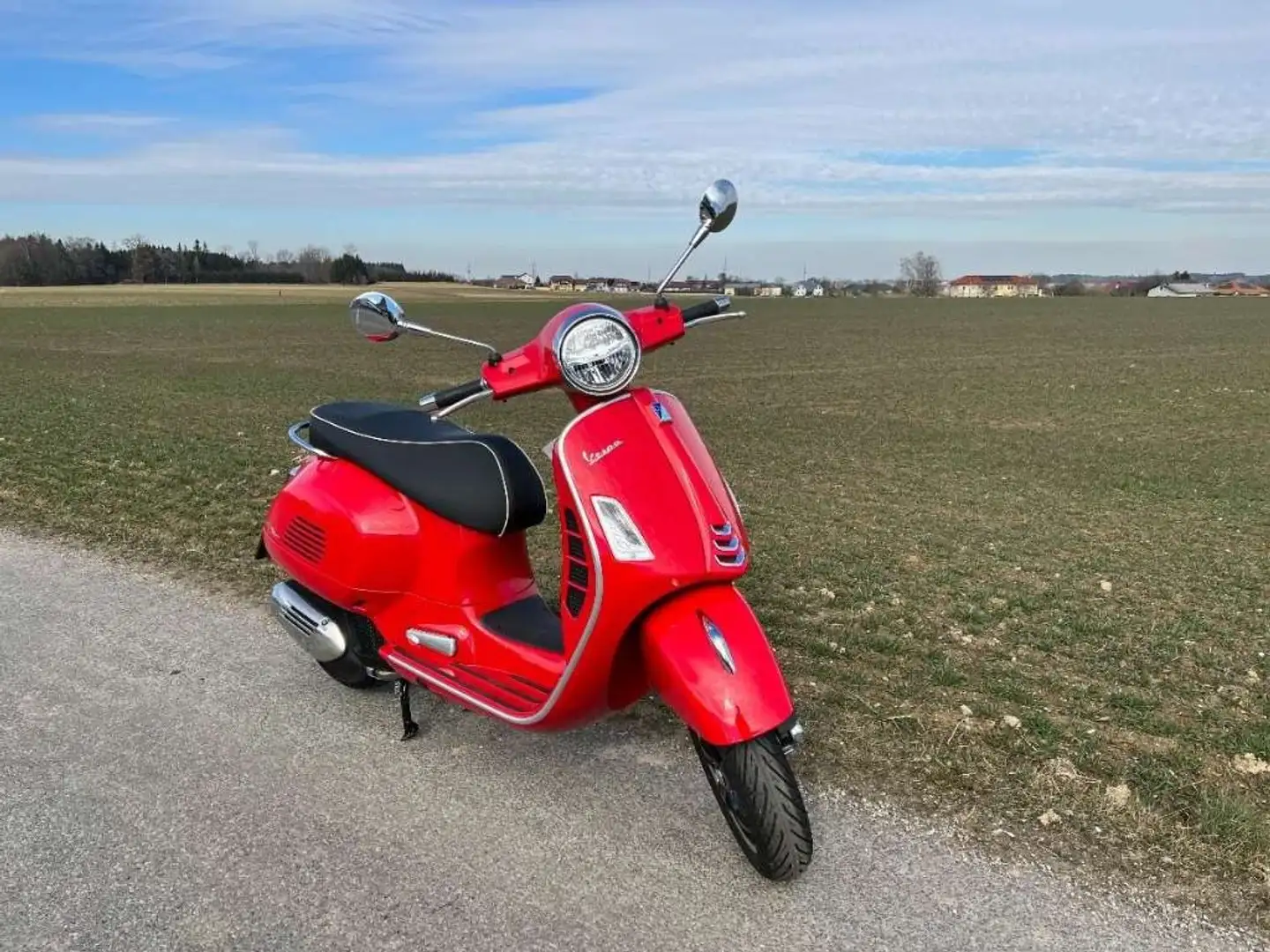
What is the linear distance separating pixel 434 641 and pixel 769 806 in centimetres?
135

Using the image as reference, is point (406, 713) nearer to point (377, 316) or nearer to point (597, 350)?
point (377, 316)

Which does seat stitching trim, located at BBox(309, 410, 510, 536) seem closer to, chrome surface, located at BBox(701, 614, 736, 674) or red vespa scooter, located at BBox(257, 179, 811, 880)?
red vespa scooter, located at BBox(257, 179, 811, 880)

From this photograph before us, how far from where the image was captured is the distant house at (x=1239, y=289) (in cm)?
10725

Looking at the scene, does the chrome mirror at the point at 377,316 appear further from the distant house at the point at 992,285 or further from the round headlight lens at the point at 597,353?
the distant house at the point at 992,285

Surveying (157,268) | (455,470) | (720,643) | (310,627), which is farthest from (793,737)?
(157,268)

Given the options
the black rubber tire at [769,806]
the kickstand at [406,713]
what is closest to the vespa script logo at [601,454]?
the black rubber tire at [769,806]

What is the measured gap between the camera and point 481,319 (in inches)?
1773

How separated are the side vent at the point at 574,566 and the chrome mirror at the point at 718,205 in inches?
37.7

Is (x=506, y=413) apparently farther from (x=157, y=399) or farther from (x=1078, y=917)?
(x=1078, y=917)

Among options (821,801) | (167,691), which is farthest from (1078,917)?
(167,691)

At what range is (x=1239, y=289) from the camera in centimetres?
11262

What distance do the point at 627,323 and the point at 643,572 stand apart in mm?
719

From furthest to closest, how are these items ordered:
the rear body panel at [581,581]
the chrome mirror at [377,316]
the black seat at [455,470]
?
the black seat at [455,470], the chrome mirror at [377,316], the rear body panel at [581,581]

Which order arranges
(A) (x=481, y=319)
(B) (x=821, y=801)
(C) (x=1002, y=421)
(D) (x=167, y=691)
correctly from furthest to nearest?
(A) (x=481, y=319) < (C) (x=1002, y=421) < (D) (x=167, y=691) < (B) (x=821, y=801)
